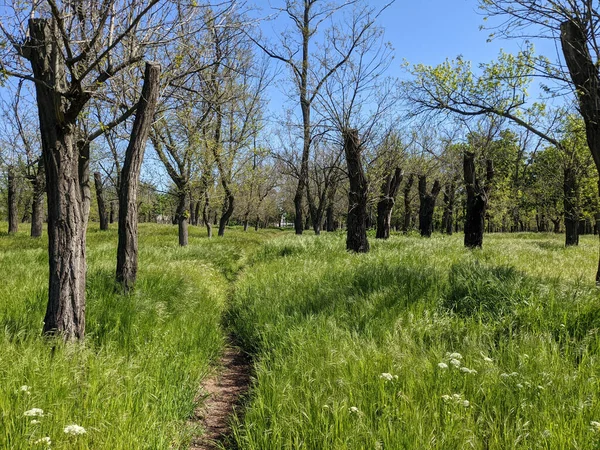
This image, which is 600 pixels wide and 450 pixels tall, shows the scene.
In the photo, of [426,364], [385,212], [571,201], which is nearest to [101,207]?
[385,212]

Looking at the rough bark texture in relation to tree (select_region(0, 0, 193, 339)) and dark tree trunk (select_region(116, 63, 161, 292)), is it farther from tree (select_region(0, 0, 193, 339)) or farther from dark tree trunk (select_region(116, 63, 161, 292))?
tree (select_region(0, 0, 193, 339))

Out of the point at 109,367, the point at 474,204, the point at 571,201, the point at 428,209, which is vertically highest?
the point at 571,201

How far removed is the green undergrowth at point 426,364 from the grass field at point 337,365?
0.05 feet

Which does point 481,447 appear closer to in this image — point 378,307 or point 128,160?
point 378,307

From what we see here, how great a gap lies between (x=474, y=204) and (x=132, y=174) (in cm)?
1258

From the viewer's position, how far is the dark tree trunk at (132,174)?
5.77 meters

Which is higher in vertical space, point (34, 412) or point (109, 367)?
point (34, 412)

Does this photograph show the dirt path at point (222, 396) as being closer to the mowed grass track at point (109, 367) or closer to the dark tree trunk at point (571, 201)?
the mowed grass track at point (109, 367)

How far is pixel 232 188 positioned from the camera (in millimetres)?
18172

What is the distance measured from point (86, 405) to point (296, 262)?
697cm

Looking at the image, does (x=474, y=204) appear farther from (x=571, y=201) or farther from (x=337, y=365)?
(x=337, y=365)

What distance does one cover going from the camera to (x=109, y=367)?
11.0ft

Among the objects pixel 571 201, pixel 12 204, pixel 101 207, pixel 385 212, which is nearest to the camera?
pixel 571 201

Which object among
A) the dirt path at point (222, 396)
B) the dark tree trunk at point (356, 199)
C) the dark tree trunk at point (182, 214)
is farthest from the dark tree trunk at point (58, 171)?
the dark tree trunk at point (182, 214)
